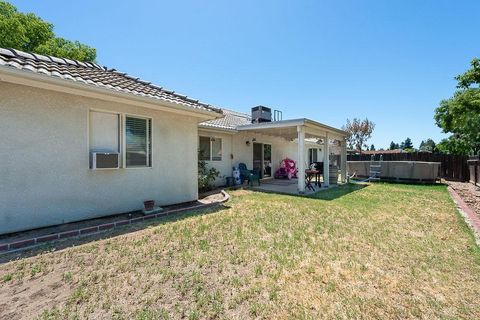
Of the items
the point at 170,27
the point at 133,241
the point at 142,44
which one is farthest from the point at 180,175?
the point at 142,44

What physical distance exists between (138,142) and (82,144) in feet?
4.76

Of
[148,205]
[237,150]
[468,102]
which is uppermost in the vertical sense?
[468,102]

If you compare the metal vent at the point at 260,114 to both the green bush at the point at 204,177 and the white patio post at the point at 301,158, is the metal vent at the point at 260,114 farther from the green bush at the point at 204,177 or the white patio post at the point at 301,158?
the green bush at the point at 204,177

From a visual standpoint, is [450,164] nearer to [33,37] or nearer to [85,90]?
[85,90]

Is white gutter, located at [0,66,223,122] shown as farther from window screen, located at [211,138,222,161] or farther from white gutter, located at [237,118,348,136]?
window screen, located at [211,138,222,161]

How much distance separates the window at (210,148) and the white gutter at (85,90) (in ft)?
14.1

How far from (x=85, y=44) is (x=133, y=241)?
86.4ft

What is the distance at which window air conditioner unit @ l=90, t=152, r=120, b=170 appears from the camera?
5.63m

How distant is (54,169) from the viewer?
5160 mm

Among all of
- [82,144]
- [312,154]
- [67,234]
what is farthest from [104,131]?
[312,154]

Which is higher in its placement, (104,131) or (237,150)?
(104,131)

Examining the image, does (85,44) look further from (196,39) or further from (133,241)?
(133,241)

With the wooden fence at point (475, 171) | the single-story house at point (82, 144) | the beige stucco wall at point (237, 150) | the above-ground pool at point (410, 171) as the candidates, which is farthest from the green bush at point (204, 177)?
the wooden fence at point (475, 171)

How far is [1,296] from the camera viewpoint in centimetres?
275
